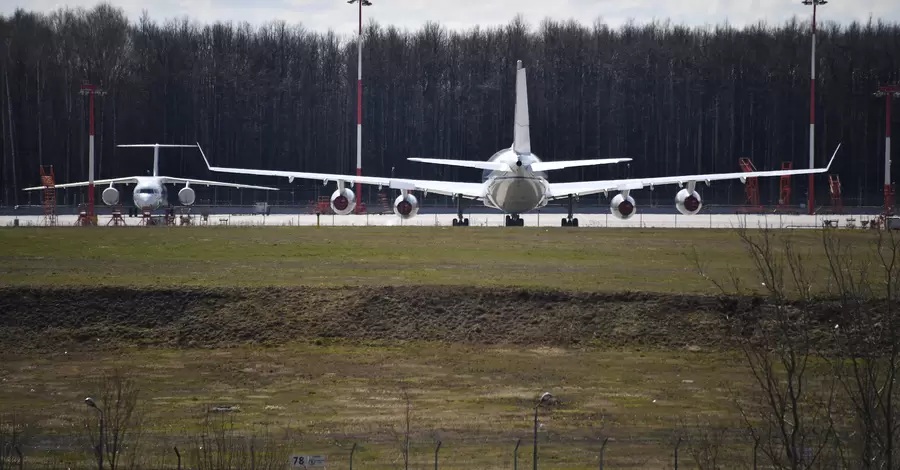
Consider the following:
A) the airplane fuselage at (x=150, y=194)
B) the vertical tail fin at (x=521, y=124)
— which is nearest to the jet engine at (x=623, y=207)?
the vertical tail fin at (x=521, y=124)

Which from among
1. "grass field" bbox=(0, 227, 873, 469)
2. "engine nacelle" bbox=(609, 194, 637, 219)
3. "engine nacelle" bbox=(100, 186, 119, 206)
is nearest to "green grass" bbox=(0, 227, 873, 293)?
"grass field" bbox=(0, 227, 873, 469)

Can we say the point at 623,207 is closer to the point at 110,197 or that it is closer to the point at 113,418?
the point at 110,197

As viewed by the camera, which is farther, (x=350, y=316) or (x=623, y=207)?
(x=623, y=207)

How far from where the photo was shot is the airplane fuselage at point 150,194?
309 feet

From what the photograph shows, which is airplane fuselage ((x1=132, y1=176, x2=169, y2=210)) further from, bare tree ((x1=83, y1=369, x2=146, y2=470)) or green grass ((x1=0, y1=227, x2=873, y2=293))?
bare tree ((x1=83, y1=369, x2=146, y2=470))

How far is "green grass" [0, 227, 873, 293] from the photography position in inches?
1665

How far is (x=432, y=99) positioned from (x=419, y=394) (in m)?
121

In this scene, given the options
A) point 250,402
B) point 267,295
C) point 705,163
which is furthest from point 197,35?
point 250,402

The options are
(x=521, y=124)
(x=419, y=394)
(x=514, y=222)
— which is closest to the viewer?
(x=419, y=394)

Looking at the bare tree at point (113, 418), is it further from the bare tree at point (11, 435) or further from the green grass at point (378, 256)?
the green grass at point (378, 256)

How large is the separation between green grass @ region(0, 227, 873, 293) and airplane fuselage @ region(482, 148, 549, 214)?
1773mm

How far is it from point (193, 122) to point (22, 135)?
19.9 meters

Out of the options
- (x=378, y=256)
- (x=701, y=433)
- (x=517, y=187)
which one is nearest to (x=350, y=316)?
(x=378, y=256)

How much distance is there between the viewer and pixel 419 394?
1092 inches
